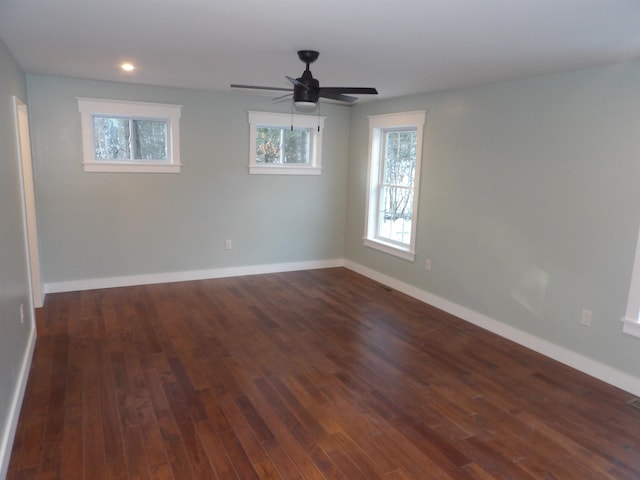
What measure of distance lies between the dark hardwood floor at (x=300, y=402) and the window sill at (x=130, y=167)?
151 cm

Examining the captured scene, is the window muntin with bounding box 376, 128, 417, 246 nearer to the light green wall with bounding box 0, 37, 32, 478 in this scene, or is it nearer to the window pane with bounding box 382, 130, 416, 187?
the window pane with bounding box 382, 130, 416, 187

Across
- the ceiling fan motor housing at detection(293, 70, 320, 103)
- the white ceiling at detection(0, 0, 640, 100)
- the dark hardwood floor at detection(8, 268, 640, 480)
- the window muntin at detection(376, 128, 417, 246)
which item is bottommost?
the dark hardwood floor at detection(8, 268, 640, 480)

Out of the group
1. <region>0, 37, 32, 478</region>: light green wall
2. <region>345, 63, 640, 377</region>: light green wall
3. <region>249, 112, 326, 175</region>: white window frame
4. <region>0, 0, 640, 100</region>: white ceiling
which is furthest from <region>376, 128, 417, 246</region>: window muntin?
<region>0, 37, 32, 478</region>: light green wall

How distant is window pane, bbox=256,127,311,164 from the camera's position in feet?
19.3

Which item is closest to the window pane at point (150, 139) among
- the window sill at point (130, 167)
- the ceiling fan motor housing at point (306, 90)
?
the window sill at point (130, 167)

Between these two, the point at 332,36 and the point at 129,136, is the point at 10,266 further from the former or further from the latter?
the point at 129,136

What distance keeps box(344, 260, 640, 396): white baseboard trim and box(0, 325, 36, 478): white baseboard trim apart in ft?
12.5

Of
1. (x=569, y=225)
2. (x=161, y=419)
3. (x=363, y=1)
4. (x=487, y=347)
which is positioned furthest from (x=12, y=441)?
(x=569, y=225)

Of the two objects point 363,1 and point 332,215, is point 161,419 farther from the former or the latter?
point 332,215

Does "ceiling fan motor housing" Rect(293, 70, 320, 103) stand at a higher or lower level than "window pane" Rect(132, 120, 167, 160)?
higher

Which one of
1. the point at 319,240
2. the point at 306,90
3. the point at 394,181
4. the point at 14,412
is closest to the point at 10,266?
the point at 14,412

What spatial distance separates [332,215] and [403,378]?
346 cm

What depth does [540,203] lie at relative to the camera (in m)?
3.82

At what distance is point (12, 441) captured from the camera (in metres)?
2.41
